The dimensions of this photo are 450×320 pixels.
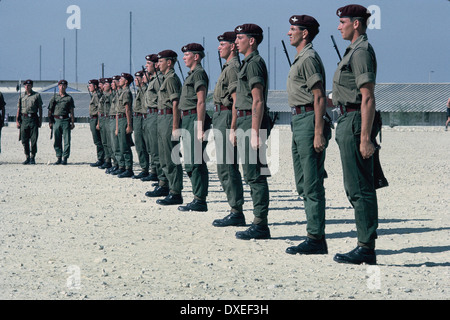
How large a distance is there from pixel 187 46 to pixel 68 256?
4019mm

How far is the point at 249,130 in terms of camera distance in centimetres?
792

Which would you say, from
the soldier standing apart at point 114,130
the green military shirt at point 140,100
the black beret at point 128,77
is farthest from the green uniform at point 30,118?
the green military shirt at point 140,100

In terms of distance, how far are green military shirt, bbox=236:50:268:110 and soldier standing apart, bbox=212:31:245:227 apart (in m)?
0.61

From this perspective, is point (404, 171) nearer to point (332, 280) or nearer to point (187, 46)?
point (187, 46)

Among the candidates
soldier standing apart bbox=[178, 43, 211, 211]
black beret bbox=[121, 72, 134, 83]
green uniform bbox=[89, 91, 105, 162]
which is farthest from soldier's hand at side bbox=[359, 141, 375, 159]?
green uniform bbox=[89, 91, 105, 162]

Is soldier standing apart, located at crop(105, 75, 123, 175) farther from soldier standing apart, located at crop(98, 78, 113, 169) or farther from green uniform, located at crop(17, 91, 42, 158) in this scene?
green uniform, located at crop(17, 91, 42, 158)

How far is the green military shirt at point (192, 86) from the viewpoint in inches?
386

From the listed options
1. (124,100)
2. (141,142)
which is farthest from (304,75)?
(124,100)

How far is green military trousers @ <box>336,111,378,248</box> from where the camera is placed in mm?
6348

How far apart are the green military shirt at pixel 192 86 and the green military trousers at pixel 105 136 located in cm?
709

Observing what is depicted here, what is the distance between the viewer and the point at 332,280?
5930mm

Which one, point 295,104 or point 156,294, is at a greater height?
point 295,104

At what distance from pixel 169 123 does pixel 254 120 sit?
10.8ft

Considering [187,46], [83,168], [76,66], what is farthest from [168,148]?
[76,66]
